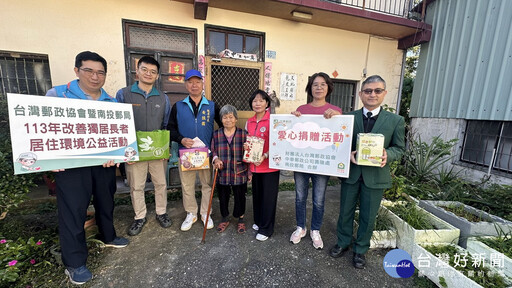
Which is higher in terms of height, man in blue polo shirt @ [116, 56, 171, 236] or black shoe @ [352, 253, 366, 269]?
man in blue polo shirt @ [116, 56, 171, 236]

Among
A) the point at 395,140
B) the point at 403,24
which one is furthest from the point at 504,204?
the point at 403,24

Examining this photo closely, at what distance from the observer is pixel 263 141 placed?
2.52 m

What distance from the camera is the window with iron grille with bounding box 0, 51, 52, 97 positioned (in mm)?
3859

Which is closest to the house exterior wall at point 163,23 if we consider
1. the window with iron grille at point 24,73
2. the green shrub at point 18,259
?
the window with iron grille at point 24,73

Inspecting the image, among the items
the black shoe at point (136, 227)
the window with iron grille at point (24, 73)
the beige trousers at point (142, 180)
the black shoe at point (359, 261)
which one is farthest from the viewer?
the window with iron grille at point (24, 73)

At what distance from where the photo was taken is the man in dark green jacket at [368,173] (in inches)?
84.1

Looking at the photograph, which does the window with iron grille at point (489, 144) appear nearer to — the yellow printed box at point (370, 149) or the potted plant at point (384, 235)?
the potted plant at point (384, 235)

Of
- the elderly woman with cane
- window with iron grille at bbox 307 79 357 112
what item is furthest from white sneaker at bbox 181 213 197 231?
A: window with iron grille at bbox 307 79 357 112

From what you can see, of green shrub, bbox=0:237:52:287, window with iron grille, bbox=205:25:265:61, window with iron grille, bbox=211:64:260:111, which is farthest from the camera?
window with iron grille, bbox=211:64:260:111

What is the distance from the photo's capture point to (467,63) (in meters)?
4.55

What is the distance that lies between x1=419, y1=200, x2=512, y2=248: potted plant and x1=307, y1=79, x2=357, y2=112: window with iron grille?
3.60 metres

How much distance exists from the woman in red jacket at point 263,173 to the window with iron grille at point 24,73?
4.34 meters

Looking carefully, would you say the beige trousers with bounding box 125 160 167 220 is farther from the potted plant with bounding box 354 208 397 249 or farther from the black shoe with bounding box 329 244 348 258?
the potted plant with bounding box 354 208 397 249

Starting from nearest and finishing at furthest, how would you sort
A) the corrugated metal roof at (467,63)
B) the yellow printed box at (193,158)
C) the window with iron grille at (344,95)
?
the yellow printed box at (193,158), the corrugated metal roof at (467,63), the window with iron grille at (344,95)
